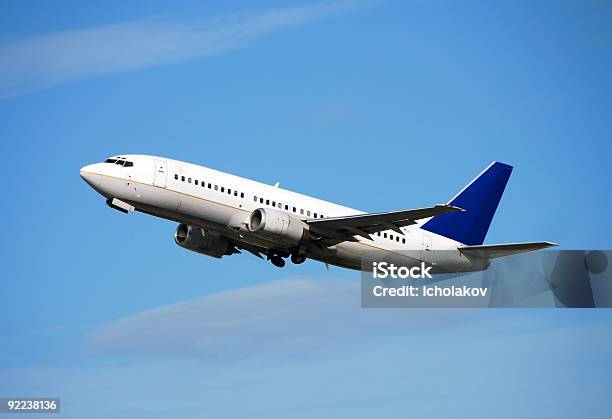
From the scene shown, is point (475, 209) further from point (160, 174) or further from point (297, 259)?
point (160, 174)

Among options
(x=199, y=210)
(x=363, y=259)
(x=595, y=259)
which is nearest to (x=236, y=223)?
(x=199, y=210)

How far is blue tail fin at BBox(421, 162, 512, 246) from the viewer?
240 ft

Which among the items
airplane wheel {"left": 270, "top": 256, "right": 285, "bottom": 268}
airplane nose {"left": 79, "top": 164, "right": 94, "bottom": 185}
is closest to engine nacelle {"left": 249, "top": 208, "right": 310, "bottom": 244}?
airplane wheel {"left": 270, "top": 256, "right": 285, "bottom": 268}

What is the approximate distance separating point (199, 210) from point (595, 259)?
2165 centimetres

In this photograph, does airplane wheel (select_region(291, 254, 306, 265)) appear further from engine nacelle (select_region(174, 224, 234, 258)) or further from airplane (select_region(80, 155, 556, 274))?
engine nacelle (select_region(174, 224, 234, 258))

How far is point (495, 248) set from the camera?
69.3 m

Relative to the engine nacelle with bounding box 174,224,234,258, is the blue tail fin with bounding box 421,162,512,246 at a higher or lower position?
higher

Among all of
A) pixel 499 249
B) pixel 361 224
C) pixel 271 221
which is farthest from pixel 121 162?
pixel 499 249

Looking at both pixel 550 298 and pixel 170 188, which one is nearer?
pixel 170 188

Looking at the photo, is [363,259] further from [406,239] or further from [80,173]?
[80,173]

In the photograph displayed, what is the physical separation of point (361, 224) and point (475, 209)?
40.3ft

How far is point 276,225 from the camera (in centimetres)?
6462

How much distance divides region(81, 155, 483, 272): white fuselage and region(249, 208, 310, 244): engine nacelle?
0.61 metres

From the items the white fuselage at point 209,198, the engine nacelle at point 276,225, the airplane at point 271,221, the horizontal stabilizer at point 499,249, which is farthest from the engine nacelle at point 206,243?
the horizontal stabilizer at point 499,249
